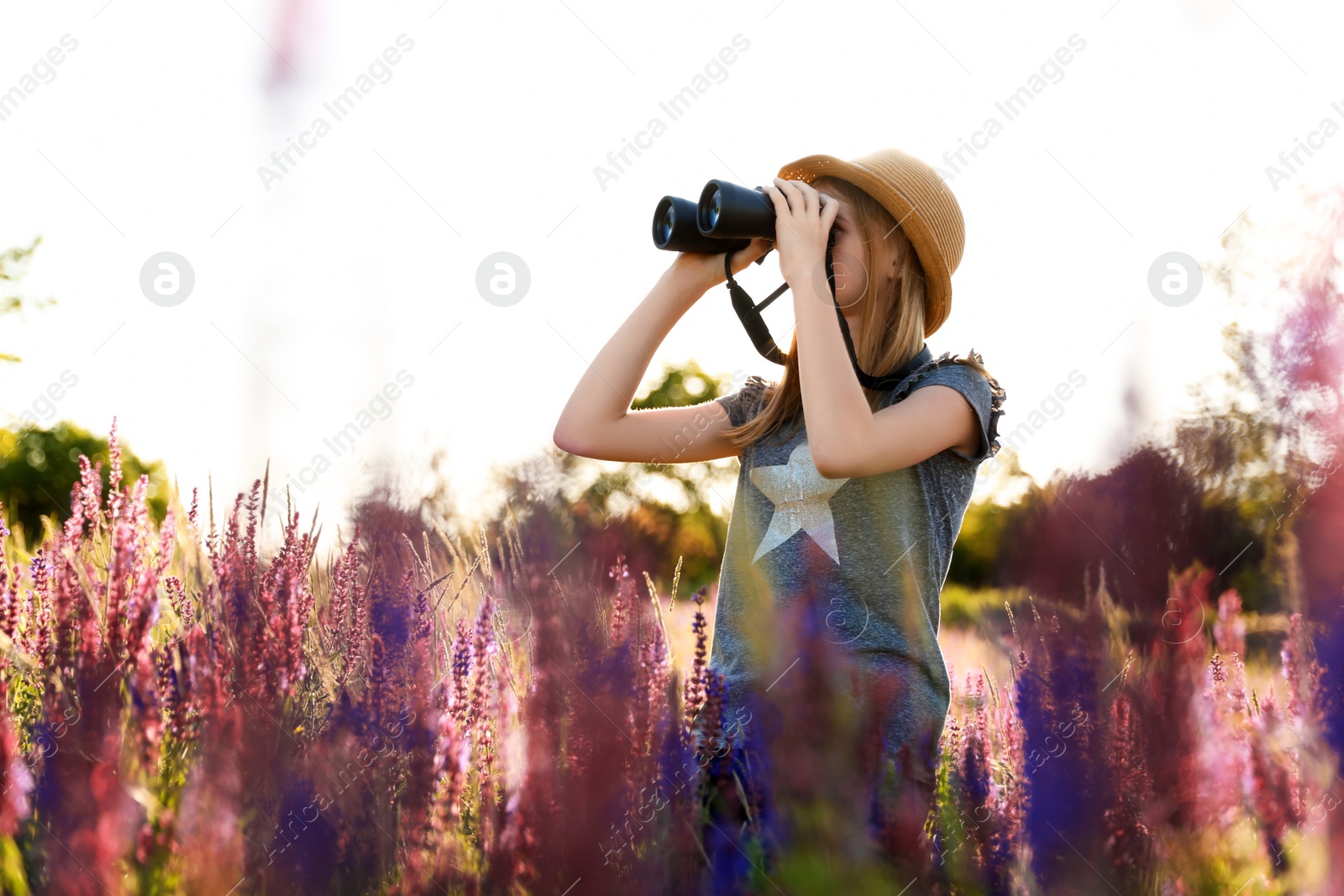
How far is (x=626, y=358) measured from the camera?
7.57 feet

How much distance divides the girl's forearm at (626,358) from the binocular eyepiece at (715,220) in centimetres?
11

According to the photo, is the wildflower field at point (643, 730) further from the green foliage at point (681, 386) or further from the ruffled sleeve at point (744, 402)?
the green foliage at point (681, 386)

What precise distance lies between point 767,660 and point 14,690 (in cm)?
152

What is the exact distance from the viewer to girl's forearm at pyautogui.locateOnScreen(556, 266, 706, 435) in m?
2.31

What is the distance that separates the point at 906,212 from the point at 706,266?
0.49 meters

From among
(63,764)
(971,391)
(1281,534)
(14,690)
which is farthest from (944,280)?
(14,690)

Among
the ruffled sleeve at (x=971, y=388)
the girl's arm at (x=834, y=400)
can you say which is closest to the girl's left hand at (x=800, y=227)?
the girl's arm at (x=834, y=400)

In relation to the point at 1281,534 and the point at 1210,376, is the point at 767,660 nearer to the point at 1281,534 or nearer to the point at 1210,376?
the point at 1281,534

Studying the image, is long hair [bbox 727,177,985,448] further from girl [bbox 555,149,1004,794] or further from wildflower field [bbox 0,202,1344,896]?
wildflower field [bbox 0,202,1344,896]

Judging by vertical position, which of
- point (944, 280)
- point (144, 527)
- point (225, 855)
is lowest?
point (225, 855)

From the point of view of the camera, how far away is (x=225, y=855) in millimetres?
1062

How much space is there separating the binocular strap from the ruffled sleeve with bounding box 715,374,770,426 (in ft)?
0.51

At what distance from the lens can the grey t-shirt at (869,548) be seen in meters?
1.86

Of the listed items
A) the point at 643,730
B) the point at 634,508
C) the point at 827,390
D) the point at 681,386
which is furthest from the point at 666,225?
the point at 681,386
